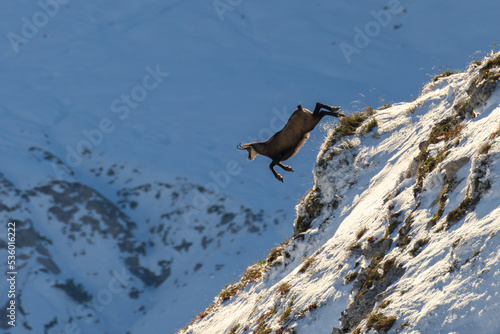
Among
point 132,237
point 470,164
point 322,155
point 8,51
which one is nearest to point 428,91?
point 322,155

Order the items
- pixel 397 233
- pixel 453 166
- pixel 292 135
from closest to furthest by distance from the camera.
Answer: pixel 453 166 < pixel 397 233 < pixel 292 135

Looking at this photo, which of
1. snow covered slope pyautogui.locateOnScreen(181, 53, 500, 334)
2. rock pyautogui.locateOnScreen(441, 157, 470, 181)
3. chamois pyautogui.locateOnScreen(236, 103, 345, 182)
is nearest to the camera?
snow covered slope pyautogui.locateOnScreen(181, 53, 500, 334)

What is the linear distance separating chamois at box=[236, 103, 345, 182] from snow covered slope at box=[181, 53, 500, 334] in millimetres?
963

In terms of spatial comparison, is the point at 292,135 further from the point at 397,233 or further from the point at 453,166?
the point at 453,166

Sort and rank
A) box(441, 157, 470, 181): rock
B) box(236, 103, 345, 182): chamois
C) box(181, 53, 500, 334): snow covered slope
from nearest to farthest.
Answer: box(181, 53, 500, 334): snow covered slope → box(441, 157, 470, 181): rock → box(236, 103, 345, 182): chamois

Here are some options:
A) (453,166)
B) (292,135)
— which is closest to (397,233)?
(453,166)

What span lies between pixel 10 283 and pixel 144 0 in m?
30.6

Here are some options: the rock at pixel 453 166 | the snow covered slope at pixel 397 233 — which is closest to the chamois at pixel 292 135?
the snow covered slope at pixel 397 233

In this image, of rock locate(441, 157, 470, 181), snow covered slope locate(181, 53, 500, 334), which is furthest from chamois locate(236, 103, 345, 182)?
rock locate(441, 157, 470, 181)

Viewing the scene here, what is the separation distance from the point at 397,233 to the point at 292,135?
493 cm

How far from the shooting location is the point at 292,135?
12.0 meters

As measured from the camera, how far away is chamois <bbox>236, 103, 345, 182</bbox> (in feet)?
38.2

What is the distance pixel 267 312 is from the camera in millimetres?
9211

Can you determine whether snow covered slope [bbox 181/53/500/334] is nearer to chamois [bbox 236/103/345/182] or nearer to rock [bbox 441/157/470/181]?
rock [bbox 441/157/470/181]
